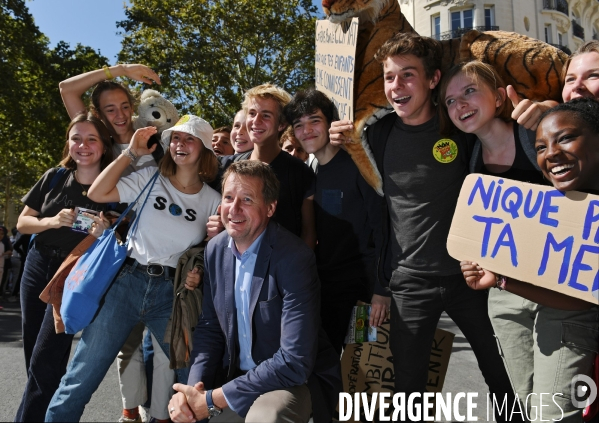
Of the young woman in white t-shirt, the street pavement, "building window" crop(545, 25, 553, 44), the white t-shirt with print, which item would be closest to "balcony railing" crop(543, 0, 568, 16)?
"building window" crop(545, 25, 553, 44)

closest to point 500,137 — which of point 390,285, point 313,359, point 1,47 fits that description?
point 390,285

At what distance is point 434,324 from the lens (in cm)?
262

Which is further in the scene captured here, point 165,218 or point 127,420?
point 127,420

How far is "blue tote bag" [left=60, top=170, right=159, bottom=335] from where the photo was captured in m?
2.72

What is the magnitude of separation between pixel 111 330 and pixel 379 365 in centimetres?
167

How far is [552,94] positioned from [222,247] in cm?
186

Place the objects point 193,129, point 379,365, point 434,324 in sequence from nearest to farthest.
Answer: point 434,324 → point 193,129 → point 379,365

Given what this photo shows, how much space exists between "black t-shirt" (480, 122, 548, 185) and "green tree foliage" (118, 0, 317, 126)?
1397cm

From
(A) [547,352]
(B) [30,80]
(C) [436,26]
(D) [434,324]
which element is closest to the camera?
(A) [547,352]

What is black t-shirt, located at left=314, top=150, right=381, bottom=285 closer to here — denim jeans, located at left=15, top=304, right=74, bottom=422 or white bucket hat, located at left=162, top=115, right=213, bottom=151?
white bucket hat, located at left=162, top=115, right=213, bottom=151

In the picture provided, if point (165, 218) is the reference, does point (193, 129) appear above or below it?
above

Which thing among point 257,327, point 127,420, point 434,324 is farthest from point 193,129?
point 127,420

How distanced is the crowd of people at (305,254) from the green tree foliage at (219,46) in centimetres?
1313

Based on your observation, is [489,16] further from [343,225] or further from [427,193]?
[427,193]
